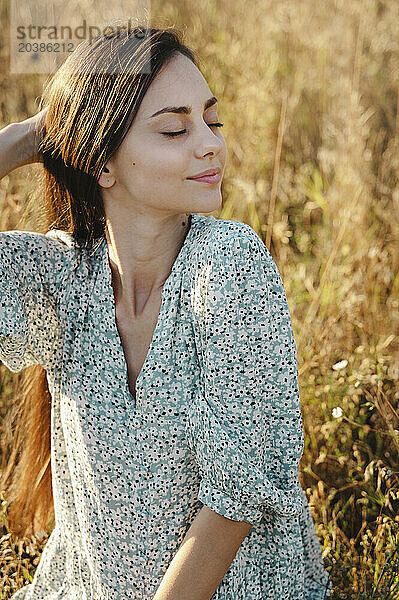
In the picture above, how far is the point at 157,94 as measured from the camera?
1.37 meters

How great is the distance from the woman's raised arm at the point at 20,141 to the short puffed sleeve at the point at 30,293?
13cm

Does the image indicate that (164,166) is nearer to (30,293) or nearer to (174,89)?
(174,89)

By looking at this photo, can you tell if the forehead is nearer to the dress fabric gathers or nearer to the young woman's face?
the young woman's face

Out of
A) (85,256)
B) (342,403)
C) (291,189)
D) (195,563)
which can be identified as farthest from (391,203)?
(195,563)

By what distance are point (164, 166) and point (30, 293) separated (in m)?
0.37

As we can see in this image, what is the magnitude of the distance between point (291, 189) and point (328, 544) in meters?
1.55

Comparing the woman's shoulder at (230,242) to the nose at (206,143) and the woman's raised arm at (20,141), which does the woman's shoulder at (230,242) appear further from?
the woman's raised arm at (20,141)

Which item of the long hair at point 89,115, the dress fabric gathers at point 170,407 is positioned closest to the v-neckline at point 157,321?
the dress fabric gathers at point 170,407

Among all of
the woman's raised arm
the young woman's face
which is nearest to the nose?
the young woman's face

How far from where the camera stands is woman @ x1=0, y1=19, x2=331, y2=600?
1.38 meters

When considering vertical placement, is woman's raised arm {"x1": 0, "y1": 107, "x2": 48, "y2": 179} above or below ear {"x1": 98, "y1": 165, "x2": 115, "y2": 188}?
above

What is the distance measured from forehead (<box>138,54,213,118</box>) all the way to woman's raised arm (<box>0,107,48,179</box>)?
246mm

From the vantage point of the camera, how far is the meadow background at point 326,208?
1867 millimetres

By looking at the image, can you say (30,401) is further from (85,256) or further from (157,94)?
(157,94)
